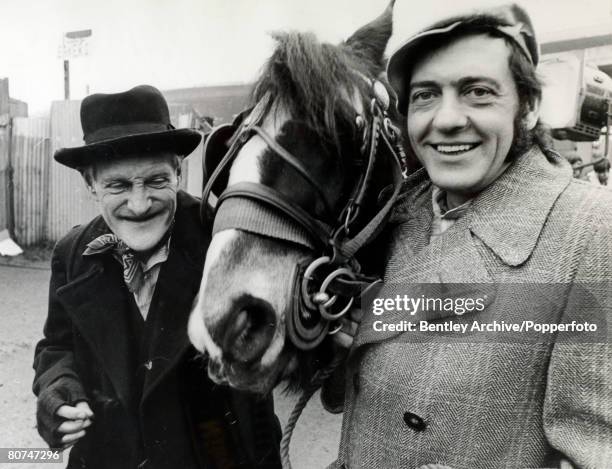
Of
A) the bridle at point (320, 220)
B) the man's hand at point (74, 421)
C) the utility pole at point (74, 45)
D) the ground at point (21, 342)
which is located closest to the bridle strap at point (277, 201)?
the bridle at point (320, 220)

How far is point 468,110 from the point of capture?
732 mm

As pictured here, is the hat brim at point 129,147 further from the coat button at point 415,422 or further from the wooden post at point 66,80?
the coat button at point 415,422

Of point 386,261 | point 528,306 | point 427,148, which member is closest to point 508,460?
point 528,306

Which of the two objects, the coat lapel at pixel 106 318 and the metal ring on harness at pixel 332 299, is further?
the coat lapel at pixel 106 318

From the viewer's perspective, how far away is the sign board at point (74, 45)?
1.27 m

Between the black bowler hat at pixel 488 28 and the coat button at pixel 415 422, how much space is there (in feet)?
1.91

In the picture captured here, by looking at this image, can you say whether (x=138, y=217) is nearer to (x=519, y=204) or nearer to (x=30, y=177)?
(x=30, y=177)

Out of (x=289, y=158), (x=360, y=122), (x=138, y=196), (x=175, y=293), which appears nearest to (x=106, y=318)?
(x=175, y=293)

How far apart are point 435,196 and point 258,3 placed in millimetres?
672

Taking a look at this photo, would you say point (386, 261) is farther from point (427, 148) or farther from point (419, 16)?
point (419, 16)

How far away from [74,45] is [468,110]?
1094mm

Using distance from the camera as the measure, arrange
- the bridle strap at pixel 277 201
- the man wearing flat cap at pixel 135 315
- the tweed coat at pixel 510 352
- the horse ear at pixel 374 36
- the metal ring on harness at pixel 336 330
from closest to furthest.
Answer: the tweed coat at pixel 510 352 < the bridle strap at pixel 277 201 < the metal ring on harness at pixel 336 330 < the horse ear at pixel 374 36 < the man wearing flat cap at pixel 135 315

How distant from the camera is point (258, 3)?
45.3 inches

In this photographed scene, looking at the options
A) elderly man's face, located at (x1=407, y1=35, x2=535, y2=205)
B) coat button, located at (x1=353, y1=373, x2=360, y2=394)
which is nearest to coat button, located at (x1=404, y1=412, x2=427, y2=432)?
coat button, located at (x1=353, y1=373, x2=360, y2=394)
